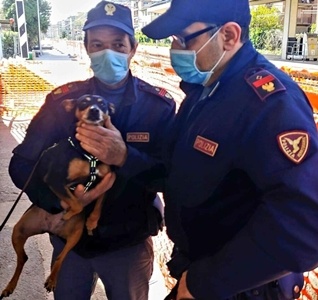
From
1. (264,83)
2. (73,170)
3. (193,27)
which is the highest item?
(193,27)

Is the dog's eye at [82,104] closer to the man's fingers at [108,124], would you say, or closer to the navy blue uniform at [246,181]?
the man's fingers at [108,124]

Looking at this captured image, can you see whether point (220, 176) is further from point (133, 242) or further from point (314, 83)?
point (314, 83)

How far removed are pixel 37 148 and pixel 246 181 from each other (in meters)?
1.06

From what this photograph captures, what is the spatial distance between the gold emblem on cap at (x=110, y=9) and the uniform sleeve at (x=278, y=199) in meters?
1.06

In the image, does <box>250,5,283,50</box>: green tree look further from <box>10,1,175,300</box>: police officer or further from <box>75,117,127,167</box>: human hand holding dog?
<box>75,117,127,167</box>: human hand holding dog

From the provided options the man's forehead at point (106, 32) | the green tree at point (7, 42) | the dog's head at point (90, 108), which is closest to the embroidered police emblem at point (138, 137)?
the dog's head at point (90, 108)

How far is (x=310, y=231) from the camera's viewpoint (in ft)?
3.70

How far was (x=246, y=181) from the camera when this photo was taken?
1229 millimetres

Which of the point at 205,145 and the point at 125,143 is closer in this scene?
the point at 205,145

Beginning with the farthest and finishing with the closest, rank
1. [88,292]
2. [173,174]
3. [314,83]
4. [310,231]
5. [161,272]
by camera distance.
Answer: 1. [314,83]
2. [161,272]
3. [88,292]
4. [173,174]
5. [310,231]

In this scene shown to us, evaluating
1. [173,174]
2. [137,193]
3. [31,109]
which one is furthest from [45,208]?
[31,109]

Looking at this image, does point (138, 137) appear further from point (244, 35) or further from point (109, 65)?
point (244, 35)

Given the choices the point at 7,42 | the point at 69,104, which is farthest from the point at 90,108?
the point at 7,42

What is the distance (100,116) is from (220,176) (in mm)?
693
